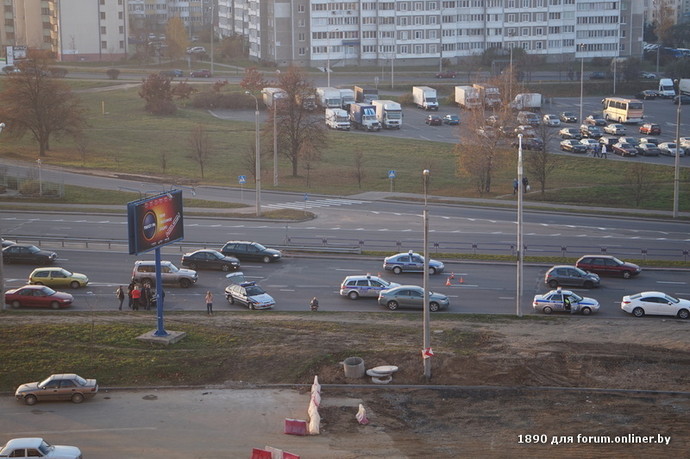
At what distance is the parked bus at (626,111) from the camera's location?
95.3 metres

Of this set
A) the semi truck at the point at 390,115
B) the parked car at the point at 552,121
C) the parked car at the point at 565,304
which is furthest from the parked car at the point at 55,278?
the parked car at the point at 552,121

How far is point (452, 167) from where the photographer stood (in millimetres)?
76625

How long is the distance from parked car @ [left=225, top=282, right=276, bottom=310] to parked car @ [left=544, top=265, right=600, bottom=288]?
12.5 meters

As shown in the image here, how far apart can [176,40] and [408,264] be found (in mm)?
96175

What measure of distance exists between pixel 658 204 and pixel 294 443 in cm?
4400

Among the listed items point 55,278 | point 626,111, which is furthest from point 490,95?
point 55,278

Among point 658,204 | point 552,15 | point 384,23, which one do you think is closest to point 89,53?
point 384,23

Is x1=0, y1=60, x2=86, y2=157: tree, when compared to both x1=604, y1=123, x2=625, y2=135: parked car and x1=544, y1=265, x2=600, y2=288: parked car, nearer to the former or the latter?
x1=544, y1=265, x2=600, y2=288: parked car

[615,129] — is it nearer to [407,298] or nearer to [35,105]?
[35,105]

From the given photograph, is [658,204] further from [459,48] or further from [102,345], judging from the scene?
[459,48]

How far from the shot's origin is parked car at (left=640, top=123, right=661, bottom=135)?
89.6 m

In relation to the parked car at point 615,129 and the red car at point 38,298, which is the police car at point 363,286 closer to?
the red car at point 38,298

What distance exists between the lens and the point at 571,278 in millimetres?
42719

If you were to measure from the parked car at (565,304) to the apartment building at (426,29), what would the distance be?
90675 mm
